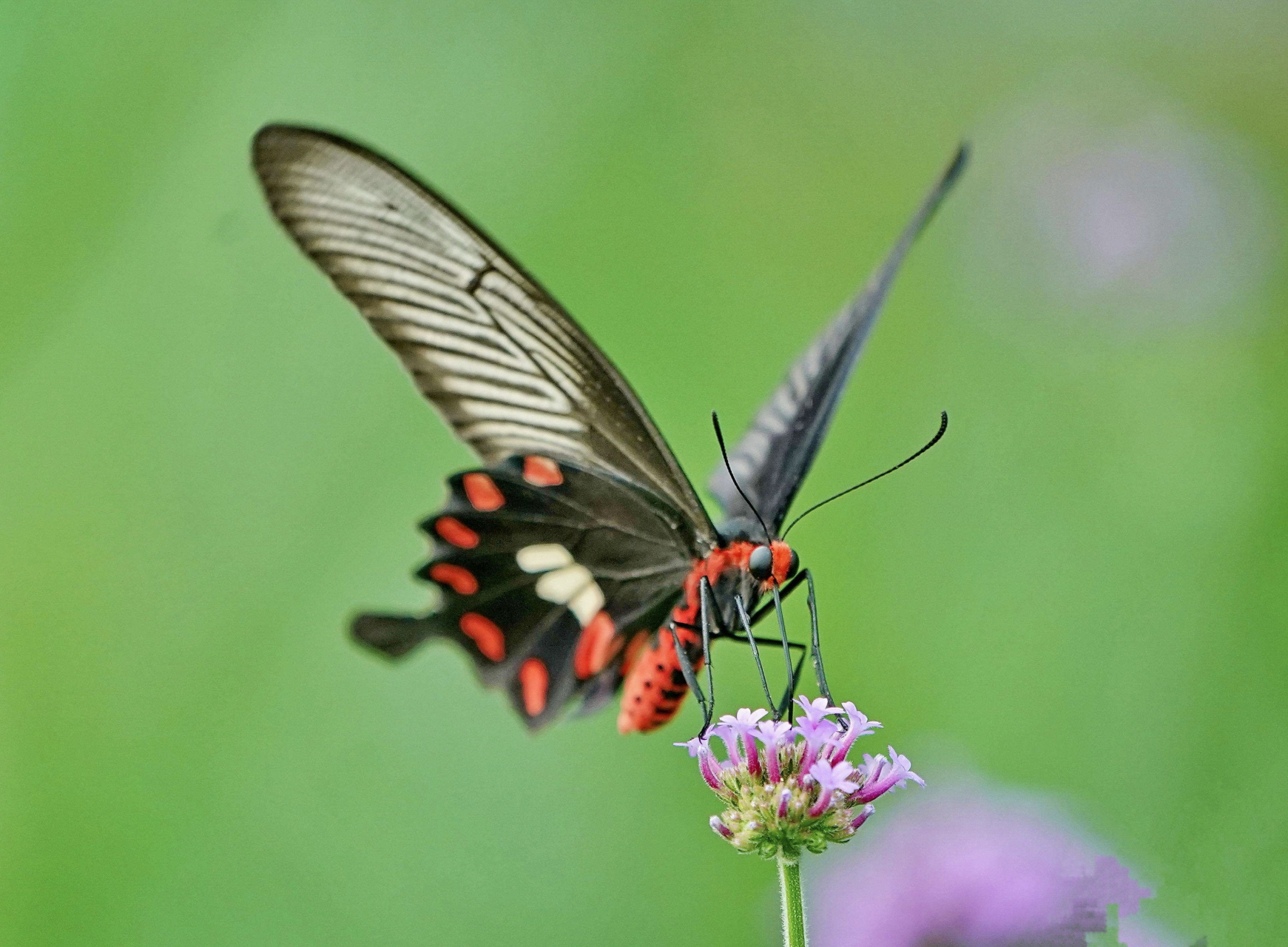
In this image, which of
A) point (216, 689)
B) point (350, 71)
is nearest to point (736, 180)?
point (350, 71)

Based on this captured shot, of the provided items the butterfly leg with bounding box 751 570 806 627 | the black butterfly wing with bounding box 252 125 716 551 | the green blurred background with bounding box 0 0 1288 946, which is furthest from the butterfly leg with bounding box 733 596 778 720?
the green blurred background with bounding box 0 0 1288 946

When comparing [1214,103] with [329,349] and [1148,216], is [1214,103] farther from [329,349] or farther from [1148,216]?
[329,349]

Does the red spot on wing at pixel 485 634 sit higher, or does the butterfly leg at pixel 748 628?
the butterfly leg at pixel 748 628

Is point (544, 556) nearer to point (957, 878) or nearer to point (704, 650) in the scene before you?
point (704, 650)

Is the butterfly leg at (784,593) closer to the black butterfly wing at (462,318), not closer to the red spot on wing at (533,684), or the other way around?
the black butterfly wing at (462,318)

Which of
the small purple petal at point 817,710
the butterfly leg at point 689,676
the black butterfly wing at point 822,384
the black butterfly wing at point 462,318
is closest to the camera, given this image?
Result: the small purple petal at point 817,710

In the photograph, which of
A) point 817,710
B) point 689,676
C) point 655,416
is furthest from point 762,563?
point 655,416

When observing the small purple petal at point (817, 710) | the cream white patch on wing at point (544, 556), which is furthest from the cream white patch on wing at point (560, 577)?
the small purple petal at point (817, 710)
